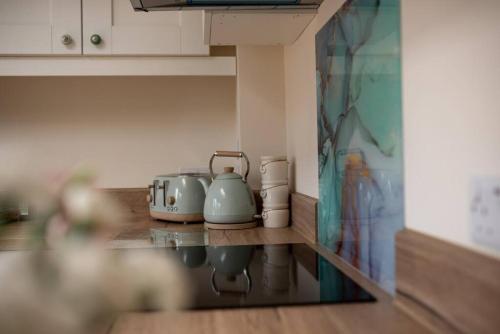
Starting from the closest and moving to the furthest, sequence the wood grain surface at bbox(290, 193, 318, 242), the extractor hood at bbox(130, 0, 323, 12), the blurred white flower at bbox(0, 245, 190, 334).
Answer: the blurred white flower at bbox(0, 245, 190, 334), the extractor hood at bbox(130, 0, 323, 12), the wood grain surface at bbox(290, 193, 318, 242)

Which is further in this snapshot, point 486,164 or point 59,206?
point 486,164

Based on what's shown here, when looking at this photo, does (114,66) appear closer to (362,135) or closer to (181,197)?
(181,197)

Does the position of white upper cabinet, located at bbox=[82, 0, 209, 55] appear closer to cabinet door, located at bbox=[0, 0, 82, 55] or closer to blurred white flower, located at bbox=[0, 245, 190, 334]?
cabinet door, located at bbox=[0, 0, 82, 55]

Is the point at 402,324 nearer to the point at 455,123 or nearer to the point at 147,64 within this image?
the point at 455,123

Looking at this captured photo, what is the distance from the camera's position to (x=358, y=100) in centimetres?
82

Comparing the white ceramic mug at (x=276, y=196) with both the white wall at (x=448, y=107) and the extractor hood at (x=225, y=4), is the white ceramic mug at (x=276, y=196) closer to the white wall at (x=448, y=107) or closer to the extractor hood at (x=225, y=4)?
the extractor hood at (x=225, y=4)

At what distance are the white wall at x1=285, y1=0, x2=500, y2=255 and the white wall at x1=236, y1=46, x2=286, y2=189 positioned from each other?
962mm

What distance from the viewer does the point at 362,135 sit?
80 centimetres

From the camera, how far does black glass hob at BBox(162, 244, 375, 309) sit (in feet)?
2.14

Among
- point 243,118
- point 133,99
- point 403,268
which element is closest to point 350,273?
point 403,268

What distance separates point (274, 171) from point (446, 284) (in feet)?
3.05

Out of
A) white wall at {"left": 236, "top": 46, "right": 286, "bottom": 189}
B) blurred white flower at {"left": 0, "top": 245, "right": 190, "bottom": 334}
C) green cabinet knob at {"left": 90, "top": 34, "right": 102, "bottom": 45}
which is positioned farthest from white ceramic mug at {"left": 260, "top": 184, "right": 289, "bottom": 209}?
green cabinet knob at {"left": 90, "top": 34, "right": 102, "bottom": 45}

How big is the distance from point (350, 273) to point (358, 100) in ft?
1.06

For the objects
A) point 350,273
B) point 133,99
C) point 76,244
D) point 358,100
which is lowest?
point 350,273
